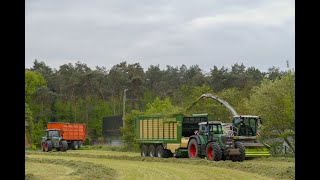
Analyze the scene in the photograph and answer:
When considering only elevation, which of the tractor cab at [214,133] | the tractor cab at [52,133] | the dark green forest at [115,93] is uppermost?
the dark green forest at [115,93]

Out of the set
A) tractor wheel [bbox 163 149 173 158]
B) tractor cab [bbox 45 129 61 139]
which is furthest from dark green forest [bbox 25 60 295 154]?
tractor wheel [bbox 163 149 173 158]

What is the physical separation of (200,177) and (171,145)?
38.4 feet

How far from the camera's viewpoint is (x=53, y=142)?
36.6 meters

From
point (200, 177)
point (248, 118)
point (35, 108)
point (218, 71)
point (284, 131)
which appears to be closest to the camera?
point (200, 177)

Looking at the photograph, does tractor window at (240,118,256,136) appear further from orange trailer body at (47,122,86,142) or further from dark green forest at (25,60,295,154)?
orange trailer body at (47,122,86,142)

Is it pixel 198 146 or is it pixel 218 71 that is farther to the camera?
pixel 218 71

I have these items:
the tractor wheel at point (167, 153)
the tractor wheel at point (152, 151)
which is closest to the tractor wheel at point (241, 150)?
the tractor wheel at point (167, 153)

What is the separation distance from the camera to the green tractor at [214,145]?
70.4ft

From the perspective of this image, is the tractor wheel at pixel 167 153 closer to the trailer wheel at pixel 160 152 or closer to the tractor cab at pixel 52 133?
the trailer wheel at pixel 160 152

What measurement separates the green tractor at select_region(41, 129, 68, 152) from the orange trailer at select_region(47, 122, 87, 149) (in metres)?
3.64

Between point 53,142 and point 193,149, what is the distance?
15592 millimetres

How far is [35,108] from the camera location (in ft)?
176
